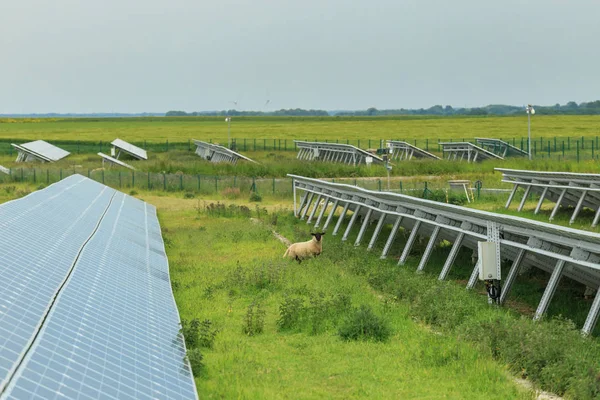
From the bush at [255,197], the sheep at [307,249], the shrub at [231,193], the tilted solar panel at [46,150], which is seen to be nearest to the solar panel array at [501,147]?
the shrub at [231,193]

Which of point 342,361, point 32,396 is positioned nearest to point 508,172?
point 342,361

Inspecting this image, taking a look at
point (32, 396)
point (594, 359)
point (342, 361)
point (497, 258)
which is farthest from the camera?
point (497, 258)

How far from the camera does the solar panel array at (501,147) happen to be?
249 feet

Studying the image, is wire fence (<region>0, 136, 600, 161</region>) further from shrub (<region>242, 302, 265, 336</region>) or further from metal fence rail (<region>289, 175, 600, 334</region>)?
shrub (<region>242, 302, 265, 336</region>)

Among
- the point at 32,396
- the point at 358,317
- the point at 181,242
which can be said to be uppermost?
the point at 32,396

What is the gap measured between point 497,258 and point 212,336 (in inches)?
250

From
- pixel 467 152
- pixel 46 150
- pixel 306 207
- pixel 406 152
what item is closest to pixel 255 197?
pixel 306 207

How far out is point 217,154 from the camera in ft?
262

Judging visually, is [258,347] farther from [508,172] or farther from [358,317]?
[508,172]

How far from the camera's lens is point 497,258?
1744 centimetres

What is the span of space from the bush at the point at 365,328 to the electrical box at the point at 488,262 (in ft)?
9.63

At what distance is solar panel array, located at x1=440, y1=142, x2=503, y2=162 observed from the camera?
71.0 meters

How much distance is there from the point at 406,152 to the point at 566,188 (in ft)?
160

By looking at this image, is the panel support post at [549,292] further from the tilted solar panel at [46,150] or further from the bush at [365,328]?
the tilted solar panel at [46,150]
